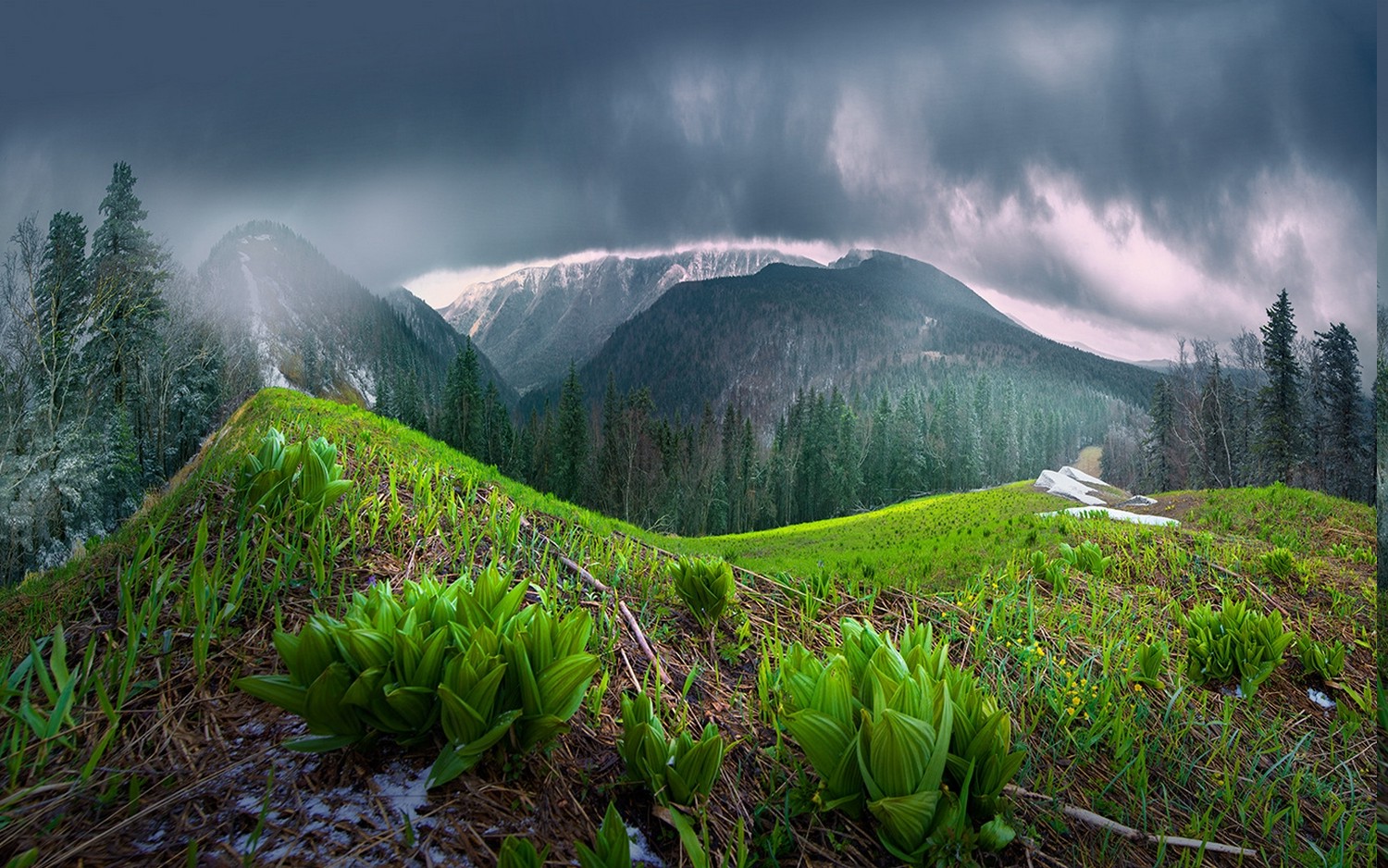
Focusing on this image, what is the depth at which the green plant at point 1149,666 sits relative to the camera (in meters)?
2.00

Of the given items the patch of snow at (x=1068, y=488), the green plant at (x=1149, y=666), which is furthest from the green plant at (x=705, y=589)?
the patch of snow at (x=1068, y=488)

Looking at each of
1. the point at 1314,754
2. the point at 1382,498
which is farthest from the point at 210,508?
the point at 1314,754

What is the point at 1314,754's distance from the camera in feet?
6.08

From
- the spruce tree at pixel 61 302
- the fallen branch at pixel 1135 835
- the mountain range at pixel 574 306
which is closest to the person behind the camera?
the fallen branch at pixel 1135 835

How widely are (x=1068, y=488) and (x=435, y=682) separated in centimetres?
786

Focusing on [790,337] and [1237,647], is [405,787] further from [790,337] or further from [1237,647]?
[790,337]

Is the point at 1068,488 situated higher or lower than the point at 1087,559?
lower

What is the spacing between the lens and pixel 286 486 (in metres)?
2.04

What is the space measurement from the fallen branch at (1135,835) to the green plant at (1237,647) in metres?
1.00

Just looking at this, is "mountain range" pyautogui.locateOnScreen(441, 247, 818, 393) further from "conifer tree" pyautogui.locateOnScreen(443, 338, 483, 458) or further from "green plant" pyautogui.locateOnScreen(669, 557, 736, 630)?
"green plant" pyautogui.locateOnScreen(669, 557, 736, 630)

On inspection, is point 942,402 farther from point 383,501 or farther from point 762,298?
point 383,501

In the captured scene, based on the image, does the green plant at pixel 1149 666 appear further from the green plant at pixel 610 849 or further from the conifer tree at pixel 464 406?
the conifer tree at pixel 464 406

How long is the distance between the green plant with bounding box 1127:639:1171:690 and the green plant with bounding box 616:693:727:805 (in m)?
1.67

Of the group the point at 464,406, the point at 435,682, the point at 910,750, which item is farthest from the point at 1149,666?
the point at 464,406
